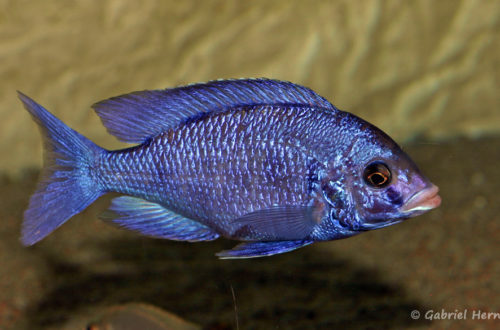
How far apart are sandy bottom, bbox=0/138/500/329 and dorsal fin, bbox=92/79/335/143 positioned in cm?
110

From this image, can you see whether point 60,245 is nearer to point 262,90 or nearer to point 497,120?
point 262,90

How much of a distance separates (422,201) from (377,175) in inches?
6.5

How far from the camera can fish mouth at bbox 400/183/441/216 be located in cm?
158

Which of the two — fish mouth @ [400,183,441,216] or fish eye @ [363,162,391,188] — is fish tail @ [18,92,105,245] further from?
fish mouth @ [400,183,441,216]

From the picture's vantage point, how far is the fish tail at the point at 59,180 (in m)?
1.72

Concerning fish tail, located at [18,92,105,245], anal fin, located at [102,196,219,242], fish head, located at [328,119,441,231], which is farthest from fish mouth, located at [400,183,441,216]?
fish tail, located at [18,92,105,245]

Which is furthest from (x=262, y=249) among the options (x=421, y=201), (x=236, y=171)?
(x=421, y=201)

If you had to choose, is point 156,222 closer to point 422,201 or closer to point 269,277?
point 422,201

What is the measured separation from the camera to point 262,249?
1685 mm

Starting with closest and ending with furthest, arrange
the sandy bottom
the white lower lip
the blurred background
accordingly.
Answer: the white lower lip, the sandy bottom, the blurred background

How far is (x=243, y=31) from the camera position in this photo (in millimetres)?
4191
